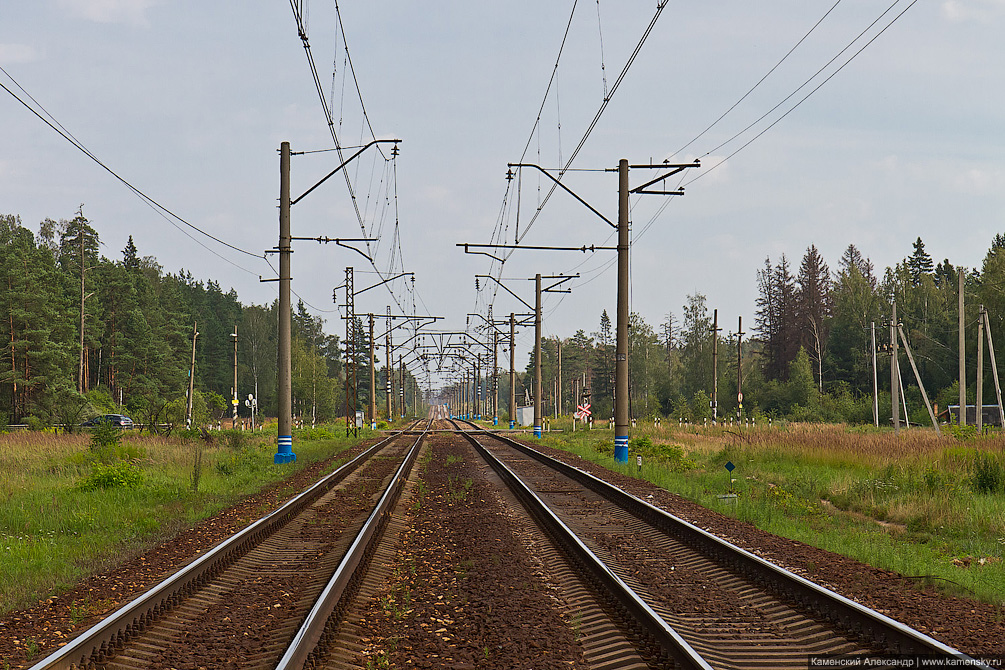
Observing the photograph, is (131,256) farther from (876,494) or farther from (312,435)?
(876,494)

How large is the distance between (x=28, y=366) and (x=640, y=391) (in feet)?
315

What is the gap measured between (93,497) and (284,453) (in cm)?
1152

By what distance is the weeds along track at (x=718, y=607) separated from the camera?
668cm

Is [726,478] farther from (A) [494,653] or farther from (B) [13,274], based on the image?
(B) [13,274]

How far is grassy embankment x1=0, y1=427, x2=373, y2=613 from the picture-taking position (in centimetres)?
1059

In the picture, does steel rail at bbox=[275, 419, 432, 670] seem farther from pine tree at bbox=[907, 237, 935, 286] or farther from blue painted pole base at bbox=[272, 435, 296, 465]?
pine tree at bbox=[907, 237, 935, 286]

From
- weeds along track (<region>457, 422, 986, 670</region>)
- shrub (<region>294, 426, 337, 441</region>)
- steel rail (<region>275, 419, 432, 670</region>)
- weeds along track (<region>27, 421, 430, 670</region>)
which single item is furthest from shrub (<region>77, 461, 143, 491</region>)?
shrub (<region>294, 426, 337, 441</region>)

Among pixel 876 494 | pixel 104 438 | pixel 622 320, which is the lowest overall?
pixel 876 494

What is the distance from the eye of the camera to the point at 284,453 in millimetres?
27812

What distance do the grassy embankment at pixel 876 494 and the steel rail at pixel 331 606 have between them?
21.5 ft

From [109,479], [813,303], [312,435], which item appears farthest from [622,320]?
[813,303]

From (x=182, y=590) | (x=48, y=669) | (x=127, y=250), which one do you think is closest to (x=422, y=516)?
(x=182, y=590)

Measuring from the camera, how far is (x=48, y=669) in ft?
19.4

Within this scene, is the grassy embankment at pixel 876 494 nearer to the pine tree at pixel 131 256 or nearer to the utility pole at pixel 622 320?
the utility pole at pixel 622 320
